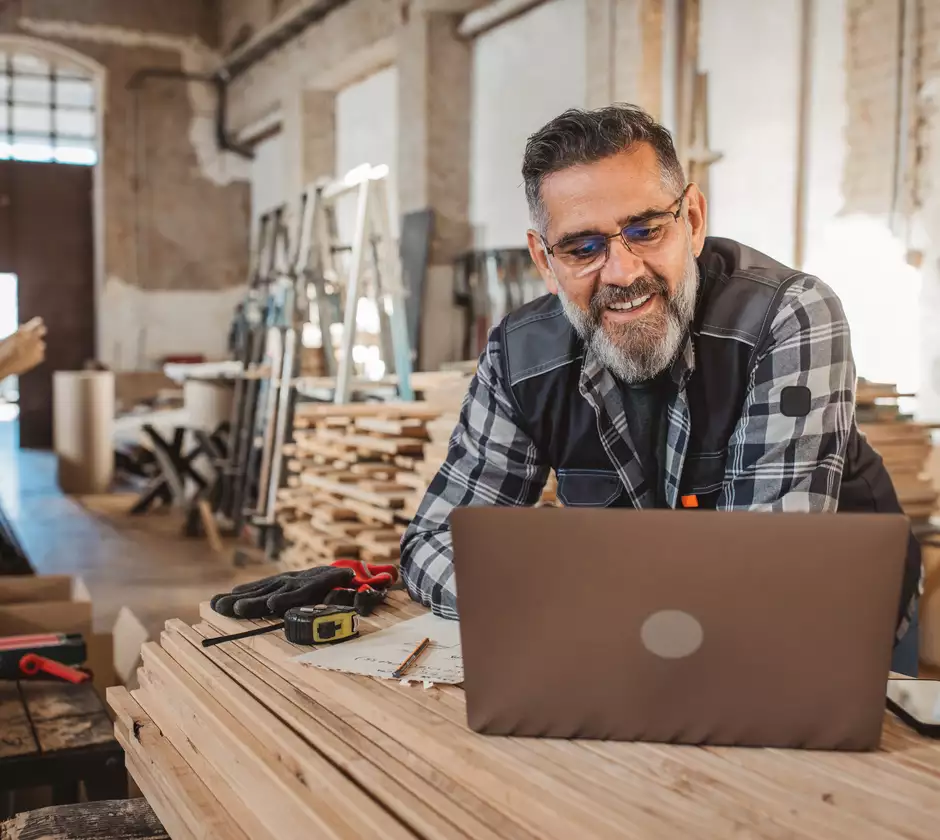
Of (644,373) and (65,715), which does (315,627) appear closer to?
(644,373)

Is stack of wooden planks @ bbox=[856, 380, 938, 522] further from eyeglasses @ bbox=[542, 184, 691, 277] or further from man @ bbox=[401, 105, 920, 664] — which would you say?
eyeglasses @ bbox=[542, 184, 691, 277]

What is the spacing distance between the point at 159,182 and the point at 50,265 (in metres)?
1.84

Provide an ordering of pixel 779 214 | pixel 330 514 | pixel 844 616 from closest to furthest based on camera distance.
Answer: pixel 844 616, pixel 330 514, pixel 779 214

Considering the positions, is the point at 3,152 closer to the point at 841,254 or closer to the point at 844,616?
the point at 841,254

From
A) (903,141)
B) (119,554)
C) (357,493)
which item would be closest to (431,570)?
(357,493)

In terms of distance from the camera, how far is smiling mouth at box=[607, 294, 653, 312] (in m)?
1.76

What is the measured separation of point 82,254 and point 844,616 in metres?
13.9

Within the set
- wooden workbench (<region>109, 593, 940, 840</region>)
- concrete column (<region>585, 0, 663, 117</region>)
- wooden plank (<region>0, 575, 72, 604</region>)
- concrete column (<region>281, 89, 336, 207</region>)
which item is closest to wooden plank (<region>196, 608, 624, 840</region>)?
wooden workbench (<region>109, 593, 940, 840</region>)

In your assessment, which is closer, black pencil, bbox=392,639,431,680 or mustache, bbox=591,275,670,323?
black pencil, bbox=392,639,431,680

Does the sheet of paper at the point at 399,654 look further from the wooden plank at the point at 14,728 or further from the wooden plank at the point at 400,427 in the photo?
the wooden plank at the point at 400,427

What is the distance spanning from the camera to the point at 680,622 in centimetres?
107

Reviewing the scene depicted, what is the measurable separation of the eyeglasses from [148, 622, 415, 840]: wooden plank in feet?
2.84

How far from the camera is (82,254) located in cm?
1362

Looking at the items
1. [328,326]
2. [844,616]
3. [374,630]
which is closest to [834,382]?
[844,616]
